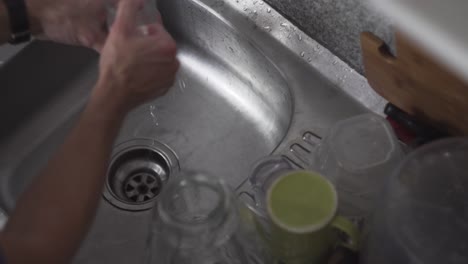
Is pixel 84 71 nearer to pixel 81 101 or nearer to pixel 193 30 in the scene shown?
pixel 81 101

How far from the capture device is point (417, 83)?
0.59 meters

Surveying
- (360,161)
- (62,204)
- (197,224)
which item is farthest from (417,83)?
(62,204)

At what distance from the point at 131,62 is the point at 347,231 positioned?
283mm

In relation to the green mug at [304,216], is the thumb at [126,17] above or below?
above

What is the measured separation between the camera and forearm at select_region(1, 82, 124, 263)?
496 millimetres

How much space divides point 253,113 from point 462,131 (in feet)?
1.09

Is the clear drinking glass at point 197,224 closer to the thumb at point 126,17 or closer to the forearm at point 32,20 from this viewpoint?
the thumb at point 126,17

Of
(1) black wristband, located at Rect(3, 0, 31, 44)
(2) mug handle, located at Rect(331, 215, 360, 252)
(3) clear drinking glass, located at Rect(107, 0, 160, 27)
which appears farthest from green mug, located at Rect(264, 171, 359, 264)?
(1) black wristband, located at Rect(3, 0, 31, 44)

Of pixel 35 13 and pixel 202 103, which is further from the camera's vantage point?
pixel 202 103

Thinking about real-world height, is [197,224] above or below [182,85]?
above

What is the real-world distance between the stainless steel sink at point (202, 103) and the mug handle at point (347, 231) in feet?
0.49

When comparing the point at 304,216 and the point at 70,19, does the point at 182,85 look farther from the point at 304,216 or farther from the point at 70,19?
the point at 304,216

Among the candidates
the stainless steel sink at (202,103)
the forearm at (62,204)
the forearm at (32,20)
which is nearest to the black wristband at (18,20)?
the forearm at (32,20)

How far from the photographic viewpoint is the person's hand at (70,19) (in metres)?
0.70
